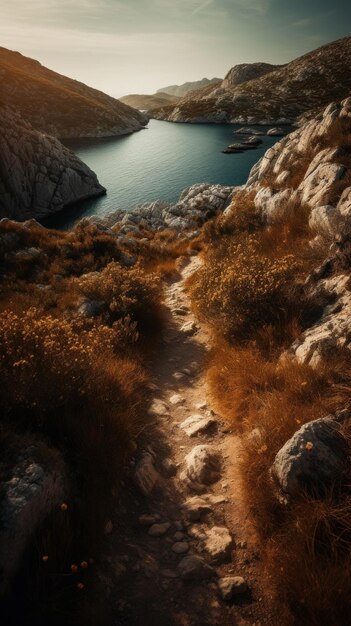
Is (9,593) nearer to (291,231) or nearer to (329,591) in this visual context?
(329,591)

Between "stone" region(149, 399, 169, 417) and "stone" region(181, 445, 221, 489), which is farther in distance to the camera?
"stone" region(149, 399, 169, 417)

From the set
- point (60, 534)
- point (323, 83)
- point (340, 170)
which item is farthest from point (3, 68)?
point (60, 534)

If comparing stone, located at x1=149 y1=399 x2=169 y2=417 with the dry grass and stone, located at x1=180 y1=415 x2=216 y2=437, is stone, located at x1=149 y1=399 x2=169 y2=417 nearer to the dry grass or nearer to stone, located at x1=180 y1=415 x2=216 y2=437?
stone, located at x1=180 y1=415 x2=216 y2=437

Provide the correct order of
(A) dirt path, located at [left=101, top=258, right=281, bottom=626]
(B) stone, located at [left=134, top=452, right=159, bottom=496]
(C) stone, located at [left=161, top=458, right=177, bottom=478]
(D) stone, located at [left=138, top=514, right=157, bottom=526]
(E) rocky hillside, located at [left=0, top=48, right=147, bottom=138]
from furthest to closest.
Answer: (E) rocky hillside, located at [left=0, top=48, right=147, bottom=138]
(C) stone, located at [left=161, top=458, right=177, bottom=478]
(B) stone, located at [left=134, top=452, right=159, bottom=496]
(D) stone, located at [left=138, top=514, right=157, bottom=526]
(A) dirt path, located at [left=101, top=258, right=281, bottom=626]

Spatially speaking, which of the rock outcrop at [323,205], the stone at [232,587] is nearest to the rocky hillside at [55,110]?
the rock outcrop at [323,205]

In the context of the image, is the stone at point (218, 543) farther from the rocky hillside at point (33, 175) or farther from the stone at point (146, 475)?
the rocky hillside at point (33, 175)

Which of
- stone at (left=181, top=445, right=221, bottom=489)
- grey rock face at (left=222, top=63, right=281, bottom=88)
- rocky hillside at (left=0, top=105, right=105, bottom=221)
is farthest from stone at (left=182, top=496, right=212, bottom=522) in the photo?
grey rock face at (left=222, top=63, right=281, bottom=88)

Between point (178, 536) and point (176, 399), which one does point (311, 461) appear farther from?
point (176, 399)

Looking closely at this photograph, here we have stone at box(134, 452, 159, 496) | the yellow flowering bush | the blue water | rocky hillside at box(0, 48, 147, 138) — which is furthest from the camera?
rocky hillside at box(0, 48, 147, 138)
